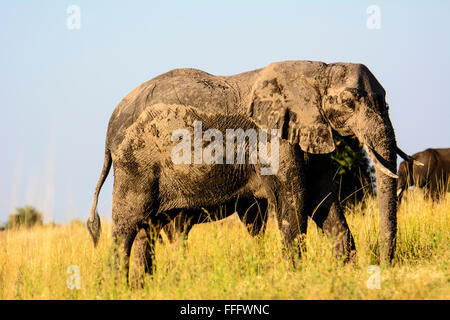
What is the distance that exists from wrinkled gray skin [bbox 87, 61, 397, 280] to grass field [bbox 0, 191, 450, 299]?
488 mm

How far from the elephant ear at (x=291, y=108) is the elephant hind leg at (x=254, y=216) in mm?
1308

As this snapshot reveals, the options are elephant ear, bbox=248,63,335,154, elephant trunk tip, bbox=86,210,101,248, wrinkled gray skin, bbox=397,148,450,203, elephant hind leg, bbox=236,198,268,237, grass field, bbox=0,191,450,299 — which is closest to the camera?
grass field, bbox=0,191,450,299

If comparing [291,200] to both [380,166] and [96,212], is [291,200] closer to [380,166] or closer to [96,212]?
[380,166]

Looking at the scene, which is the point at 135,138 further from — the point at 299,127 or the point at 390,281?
the point at 390,281

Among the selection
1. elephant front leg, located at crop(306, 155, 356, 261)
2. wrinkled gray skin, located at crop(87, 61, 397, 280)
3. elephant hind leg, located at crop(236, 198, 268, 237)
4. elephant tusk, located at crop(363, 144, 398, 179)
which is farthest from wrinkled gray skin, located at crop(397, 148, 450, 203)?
elephant tusk, located at crop(363, 144, 398, 179)

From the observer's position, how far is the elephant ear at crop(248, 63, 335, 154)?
23.6 ft

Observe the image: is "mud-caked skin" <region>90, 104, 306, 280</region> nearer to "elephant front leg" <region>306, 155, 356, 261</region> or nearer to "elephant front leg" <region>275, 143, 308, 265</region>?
"elephant front leg" <region>275, 143, 308, 265</region>

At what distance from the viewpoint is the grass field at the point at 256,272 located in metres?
6.07

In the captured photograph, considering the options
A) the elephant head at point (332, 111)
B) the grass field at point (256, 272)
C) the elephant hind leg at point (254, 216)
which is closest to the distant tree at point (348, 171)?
the grass field at point (256, 272)

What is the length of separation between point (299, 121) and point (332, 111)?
0.40 m
